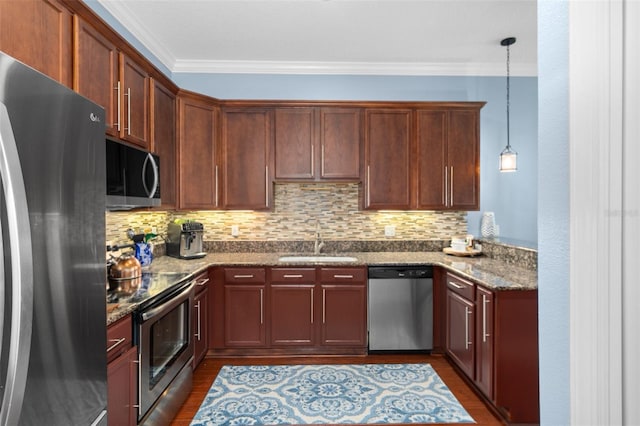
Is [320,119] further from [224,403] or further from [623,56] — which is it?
[623,56]

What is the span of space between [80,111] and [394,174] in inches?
116

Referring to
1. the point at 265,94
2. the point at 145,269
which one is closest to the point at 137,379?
the point at 145,269

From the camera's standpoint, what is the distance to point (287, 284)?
10.9 ft

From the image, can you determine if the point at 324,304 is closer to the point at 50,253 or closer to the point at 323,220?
the point at 323,220

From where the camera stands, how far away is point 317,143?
3.64 meters

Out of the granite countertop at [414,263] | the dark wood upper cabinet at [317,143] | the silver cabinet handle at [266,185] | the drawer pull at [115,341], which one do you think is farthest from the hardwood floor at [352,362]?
the dark wood upper cabinet at [317,143]

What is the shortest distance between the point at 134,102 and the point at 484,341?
9.71 ft

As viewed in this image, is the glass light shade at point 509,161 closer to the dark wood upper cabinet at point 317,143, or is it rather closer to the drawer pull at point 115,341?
the dark wood upper cabinet at point 317,143

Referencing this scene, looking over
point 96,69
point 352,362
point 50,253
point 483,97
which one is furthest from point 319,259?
point 50,253

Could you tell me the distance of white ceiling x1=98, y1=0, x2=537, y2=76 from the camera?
2.82m

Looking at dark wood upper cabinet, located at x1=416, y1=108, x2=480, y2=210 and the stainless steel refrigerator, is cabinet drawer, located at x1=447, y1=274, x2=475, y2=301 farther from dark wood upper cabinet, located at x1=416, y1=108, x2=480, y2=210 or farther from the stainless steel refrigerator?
the stainless steel refrigerator

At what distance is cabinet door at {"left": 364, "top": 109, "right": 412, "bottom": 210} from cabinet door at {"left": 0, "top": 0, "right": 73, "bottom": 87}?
2563 mm

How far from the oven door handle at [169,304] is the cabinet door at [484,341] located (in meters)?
2.08

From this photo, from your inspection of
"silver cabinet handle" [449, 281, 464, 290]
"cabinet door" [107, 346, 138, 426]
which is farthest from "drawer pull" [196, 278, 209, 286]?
"silver cabinet handle" [449, 281, 464, 290]
